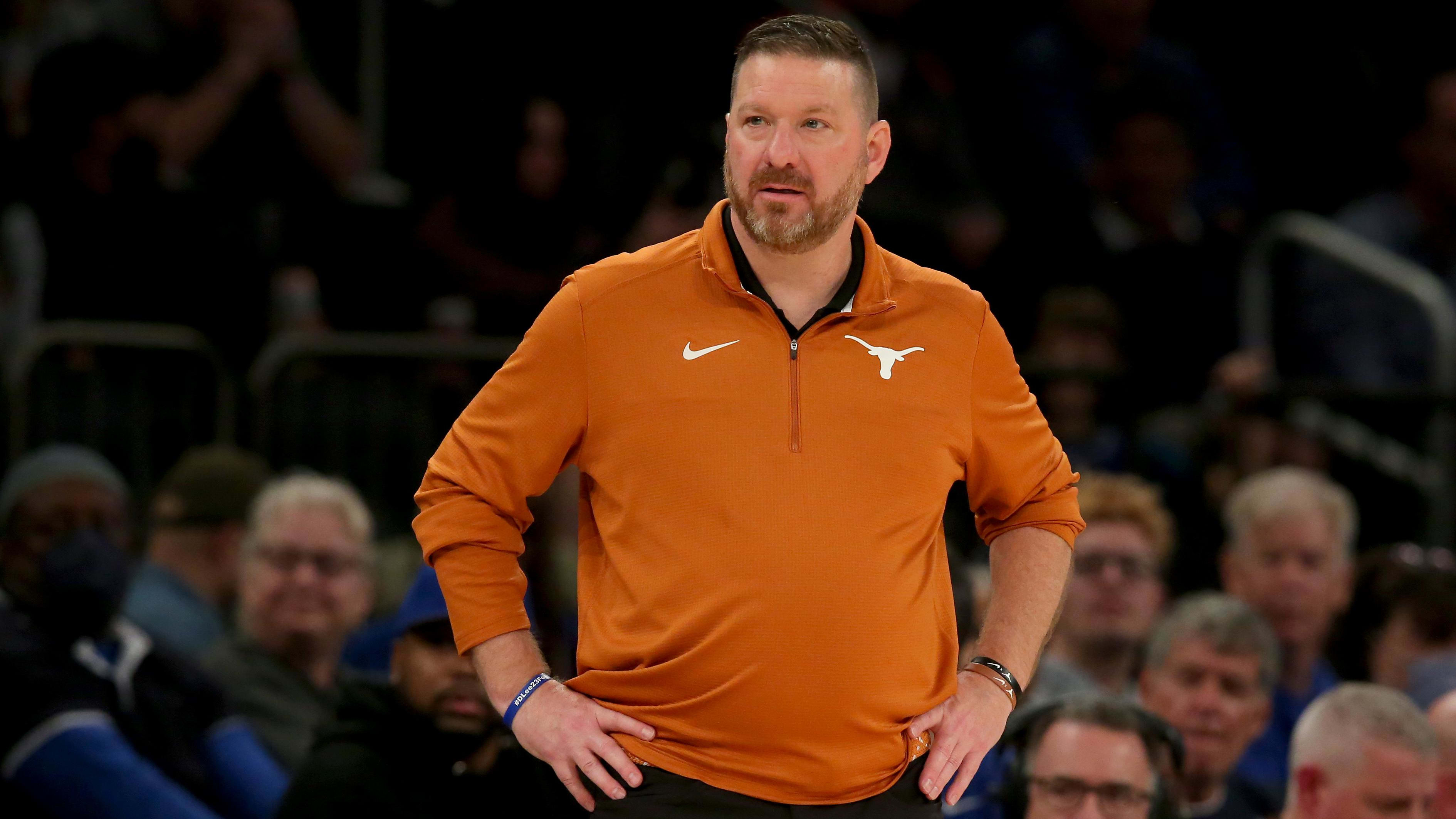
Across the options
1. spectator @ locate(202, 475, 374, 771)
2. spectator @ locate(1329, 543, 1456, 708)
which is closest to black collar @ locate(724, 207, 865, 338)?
spectator @ locate(202, 475, 374, 771)

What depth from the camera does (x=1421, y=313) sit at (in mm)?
7797

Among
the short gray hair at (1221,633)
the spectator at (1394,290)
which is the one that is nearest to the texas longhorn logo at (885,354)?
the short gray hair at (1221,633)

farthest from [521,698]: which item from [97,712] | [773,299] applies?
[97,712]

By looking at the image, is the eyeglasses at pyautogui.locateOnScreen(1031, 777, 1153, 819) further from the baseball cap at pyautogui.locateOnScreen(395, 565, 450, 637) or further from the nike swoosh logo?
the nike swoosh logo

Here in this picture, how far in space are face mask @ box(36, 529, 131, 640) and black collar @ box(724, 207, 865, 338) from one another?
2.59 meters

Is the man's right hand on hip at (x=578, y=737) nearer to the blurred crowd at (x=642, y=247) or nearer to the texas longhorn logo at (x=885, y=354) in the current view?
the texas longhorn logo at (x=885, y=354)

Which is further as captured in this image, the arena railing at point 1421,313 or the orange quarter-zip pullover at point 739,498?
the arena railing at point 1421,313

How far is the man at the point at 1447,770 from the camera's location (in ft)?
15.9

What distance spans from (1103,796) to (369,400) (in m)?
3.13

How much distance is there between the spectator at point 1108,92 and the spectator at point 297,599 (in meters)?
3.66

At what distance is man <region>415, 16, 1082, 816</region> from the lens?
8.77ft

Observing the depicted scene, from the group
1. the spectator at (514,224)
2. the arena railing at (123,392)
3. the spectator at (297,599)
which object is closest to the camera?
the spectator at (297,599)

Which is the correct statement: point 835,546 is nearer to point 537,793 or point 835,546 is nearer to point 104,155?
point 537,793

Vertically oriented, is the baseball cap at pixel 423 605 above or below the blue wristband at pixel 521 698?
below
